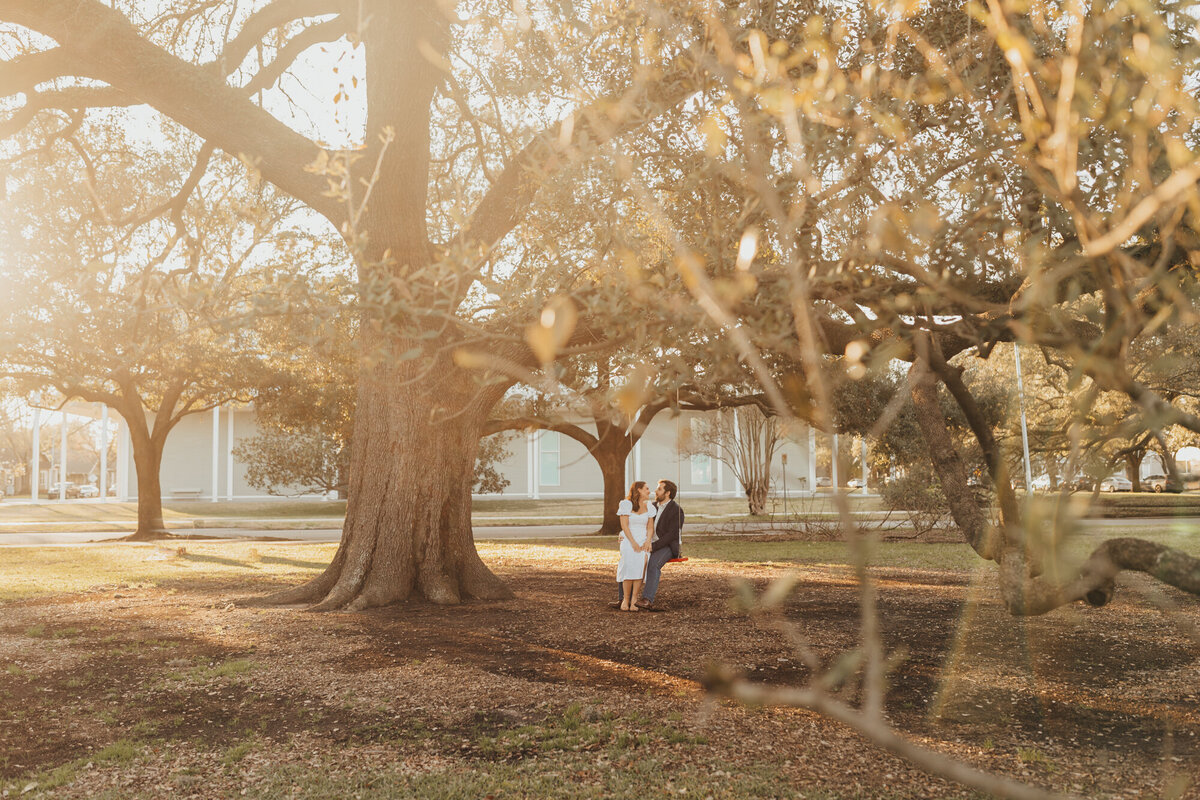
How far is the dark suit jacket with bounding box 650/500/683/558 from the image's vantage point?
11.0 meters

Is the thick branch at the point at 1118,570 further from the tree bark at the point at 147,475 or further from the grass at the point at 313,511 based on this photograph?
the grass at the point at 313,511

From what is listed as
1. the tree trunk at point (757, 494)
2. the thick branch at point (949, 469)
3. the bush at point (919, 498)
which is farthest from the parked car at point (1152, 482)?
the thick branch at point (949, 469)

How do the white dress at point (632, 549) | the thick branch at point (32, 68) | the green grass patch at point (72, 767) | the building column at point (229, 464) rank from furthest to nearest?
the building column at point (229, 464)
the white dress at point (632, 549)
the thick branch at point (32, 68)
the green grass patch at point (72, 767)

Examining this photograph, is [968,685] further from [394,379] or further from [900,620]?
[394,379]

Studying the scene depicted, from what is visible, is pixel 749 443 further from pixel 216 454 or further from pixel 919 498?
pixel 216 454

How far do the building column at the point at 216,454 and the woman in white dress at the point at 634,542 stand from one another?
3199 cm

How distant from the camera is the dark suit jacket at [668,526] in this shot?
10969mm

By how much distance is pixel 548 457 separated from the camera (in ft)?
143

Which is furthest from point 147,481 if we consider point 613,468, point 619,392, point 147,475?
point 619,392

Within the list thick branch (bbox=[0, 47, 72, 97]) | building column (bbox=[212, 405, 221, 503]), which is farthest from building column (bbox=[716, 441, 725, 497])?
thick branch (bbox=[0, 47, 72, 97])

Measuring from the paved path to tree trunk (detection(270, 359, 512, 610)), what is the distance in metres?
11.6

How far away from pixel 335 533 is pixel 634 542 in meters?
18.1

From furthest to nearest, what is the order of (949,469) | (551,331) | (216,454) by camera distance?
(216,454) < (949,469) < (551,331)

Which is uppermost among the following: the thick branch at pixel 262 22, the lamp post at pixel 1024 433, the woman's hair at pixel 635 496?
the thick branch at pixel 262 22
